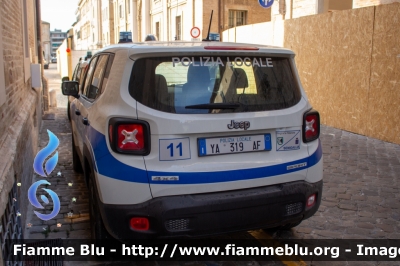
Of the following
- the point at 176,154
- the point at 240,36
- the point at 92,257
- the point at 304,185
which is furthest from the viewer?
the point at 240,36

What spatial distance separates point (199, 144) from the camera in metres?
3.24

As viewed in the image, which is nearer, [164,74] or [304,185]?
[164,74]

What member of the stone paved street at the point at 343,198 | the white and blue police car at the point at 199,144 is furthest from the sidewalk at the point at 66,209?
the white and blue police car at the point at 199,144

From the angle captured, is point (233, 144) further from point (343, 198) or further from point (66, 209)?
point (343, 198)

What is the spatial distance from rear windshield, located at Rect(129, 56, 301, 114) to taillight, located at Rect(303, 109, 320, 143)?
168mm

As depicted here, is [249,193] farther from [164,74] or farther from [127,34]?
[127,34]

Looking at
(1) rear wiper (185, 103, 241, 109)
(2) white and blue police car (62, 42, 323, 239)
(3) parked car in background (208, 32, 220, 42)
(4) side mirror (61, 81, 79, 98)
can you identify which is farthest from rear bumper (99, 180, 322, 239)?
(4) side mirror (61, 81, 79, 98)

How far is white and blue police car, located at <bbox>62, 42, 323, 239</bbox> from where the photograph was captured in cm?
316

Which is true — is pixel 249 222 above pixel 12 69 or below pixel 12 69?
below

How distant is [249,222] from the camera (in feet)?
11.1

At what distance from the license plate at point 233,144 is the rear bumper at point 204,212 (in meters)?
0.31

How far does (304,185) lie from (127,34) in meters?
2.65

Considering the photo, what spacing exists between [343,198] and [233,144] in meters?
2.90

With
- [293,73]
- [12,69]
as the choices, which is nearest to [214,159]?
[293,73]
